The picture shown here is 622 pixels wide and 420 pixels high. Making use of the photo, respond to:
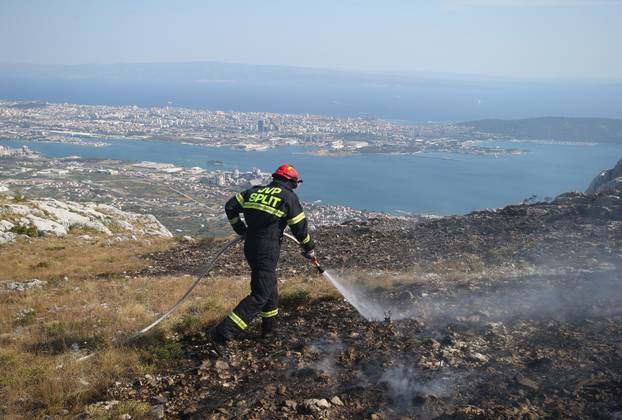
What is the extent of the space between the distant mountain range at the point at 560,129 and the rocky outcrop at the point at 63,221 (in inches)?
3323

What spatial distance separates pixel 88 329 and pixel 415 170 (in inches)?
2837

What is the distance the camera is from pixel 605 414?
13.3 ft

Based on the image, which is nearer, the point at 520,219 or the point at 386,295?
the point at 386,295

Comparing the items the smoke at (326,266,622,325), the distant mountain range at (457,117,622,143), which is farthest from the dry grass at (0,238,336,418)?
the distant mountain range at (457,117,622,143)

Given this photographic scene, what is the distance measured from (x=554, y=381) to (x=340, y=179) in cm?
6489

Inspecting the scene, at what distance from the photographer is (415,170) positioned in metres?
75.6

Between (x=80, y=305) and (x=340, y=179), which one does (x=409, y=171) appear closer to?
(x=340, y=179)

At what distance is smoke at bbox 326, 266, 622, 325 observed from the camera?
656cm

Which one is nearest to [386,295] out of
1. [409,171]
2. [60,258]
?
[60,258]

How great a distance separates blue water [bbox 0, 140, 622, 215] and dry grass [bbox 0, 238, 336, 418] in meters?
45.4

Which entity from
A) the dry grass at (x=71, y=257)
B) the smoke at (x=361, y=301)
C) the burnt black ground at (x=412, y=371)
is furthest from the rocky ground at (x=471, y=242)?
the burnt black ground at (x=412, y=371)

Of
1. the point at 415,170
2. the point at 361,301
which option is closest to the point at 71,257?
the point at 361,301

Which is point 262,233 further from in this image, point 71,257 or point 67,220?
point 67,220

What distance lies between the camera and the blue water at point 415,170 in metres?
58.9
